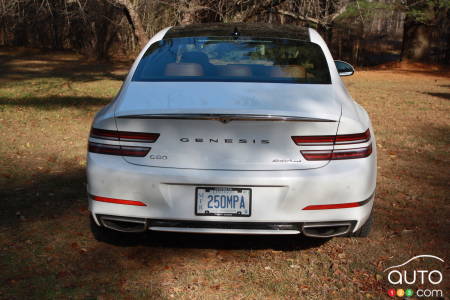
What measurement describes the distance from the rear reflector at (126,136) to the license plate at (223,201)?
0.43 meters

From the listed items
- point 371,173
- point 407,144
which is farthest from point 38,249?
point 407,144

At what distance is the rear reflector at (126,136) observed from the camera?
353 cm

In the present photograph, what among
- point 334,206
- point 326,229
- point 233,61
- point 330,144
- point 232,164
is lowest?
point 326,229

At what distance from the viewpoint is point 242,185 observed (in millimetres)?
3455

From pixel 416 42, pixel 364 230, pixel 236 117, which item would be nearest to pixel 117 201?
pixel 236 117

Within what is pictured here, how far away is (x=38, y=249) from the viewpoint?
4199mm

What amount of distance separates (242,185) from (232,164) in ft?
0.47

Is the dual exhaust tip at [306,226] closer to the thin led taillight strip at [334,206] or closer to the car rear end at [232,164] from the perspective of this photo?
the car rear end at [232,164]

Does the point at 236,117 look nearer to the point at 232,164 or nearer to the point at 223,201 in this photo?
the point at 232,164

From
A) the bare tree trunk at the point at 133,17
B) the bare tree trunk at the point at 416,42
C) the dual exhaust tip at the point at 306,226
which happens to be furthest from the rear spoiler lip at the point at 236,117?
the bare tree trunk at the point at 416,42

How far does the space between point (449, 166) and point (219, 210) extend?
4344 mm

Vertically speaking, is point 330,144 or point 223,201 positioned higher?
point 330,144

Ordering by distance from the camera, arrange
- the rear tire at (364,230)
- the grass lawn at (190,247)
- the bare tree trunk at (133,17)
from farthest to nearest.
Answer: the bare tree trunk at (133,17)
the rear tire at (364,230)
the grass lawn at (190,247)

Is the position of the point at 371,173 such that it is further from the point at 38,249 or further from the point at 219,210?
the point at 38,249
